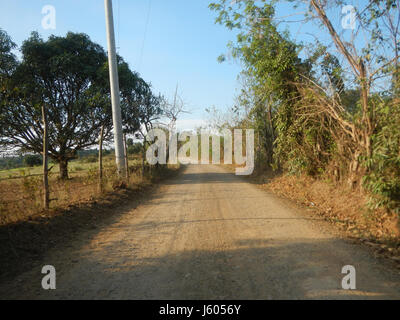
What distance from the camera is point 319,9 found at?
267 inches

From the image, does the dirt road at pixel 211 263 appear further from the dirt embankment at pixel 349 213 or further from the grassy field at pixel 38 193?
the grassy field at pixel 38 193

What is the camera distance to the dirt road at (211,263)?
277cm

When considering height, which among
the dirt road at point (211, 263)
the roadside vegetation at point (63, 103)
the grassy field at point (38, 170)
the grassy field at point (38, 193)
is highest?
the roadside vegetation at point (63, 103)

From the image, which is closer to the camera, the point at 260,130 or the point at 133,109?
the point at 133,109

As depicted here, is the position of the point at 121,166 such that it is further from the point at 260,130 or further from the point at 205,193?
the point at 260,130

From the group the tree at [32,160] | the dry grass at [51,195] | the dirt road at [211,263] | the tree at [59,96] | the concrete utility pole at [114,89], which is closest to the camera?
the dirt road at [211,263]

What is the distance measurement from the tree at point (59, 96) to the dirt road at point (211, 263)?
872 centimetres

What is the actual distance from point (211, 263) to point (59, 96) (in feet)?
43.8

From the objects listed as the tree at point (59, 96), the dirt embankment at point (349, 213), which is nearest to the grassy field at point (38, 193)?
the tree at point (59, 96)

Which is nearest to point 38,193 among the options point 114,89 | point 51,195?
point 51,195
